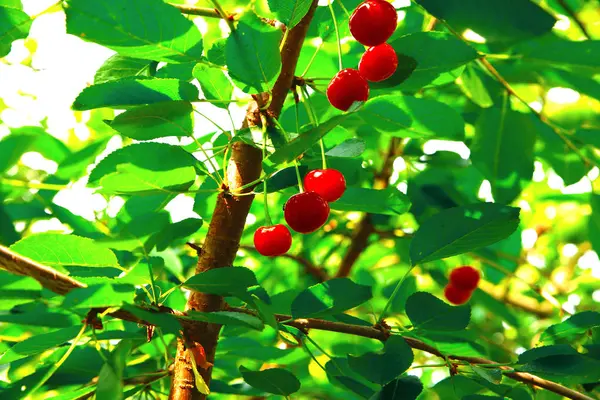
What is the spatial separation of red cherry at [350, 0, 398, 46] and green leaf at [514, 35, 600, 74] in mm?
288

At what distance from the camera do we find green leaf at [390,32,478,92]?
80cm

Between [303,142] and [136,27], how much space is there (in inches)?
10.6

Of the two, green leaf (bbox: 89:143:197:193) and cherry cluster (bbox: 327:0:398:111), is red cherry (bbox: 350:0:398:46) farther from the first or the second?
green leaf (bbox: 89:143:197:193)

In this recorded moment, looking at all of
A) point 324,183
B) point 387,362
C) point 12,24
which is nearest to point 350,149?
point 324,183

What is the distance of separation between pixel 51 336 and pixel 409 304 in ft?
1.48

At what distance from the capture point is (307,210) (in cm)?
82

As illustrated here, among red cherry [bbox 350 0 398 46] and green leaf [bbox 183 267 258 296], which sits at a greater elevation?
red cherry [bbox 350 0 398 46]

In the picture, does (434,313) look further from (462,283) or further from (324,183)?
(462,283)

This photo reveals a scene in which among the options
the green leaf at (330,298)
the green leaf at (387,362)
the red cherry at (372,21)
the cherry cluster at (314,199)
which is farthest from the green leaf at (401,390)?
the red cherry at (372,21)

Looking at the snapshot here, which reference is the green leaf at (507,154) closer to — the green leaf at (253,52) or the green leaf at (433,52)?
the green leaf at (433,52)

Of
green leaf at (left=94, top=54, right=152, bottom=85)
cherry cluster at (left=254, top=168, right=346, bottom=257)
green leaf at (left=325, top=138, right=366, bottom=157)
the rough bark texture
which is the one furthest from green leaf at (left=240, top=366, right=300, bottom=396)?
green leaf at (left=94, top=54, right=152, bottom=85)

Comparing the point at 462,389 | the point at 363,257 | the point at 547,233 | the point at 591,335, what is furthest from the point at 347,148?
the point at 547,233

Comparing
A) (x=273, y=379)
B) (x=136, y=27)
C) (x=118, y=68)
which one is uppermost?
(x=136, y=27)

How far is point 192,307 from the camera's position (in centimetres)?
87
